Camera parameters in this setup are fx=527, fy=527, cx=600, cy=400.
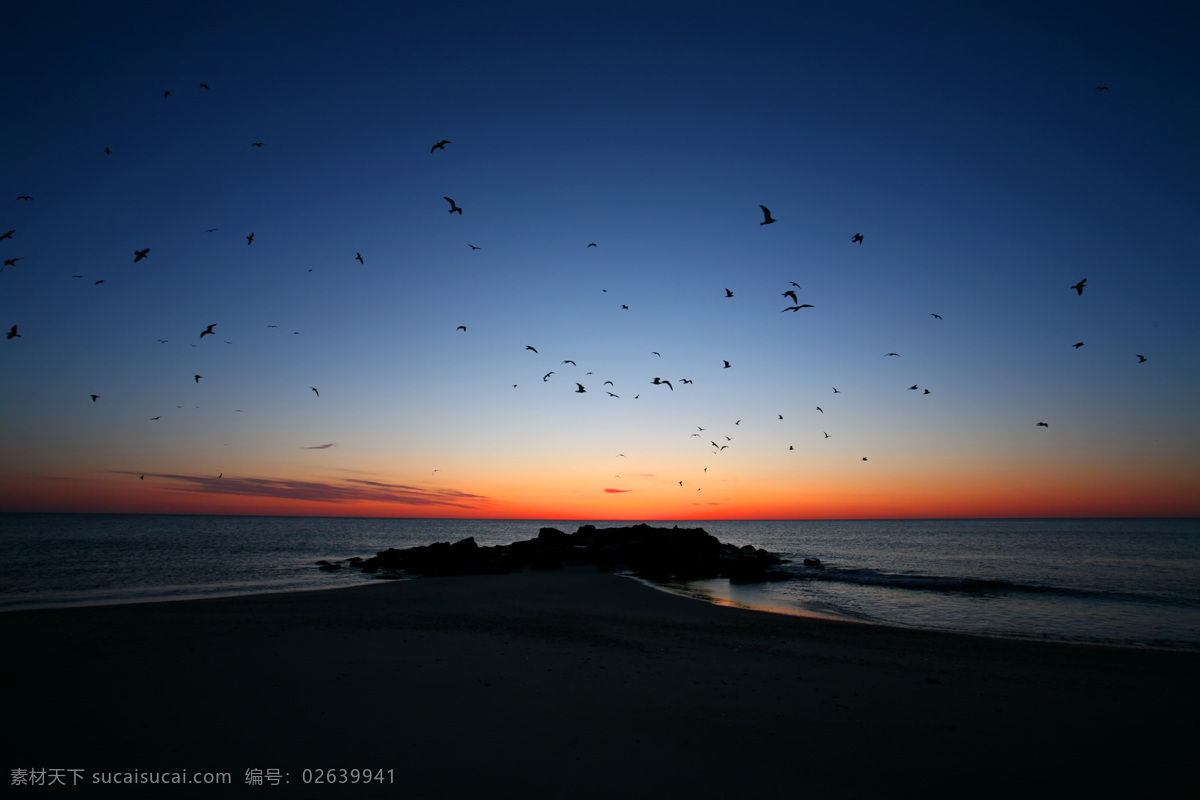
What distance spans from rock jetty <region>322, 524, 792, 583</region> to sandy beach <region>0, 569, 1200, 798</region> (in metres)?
18.5

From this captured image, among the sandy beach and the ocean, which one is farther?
the ocean

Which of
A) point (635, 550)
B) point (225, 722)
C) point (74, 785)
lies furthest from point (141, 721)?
point (635, 550)

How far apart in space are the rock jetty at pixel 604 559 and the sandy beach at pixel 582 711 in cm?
1847

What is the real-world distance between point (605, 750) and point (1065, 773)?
6.18m

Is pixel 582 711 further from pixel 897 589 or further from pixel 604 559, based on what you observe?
pixel 604 559

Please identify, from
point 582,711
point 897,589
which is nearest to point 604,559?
point 897,589

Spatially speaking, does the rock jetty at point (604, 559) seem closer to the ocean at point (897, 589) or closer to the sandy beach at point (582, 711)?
the ocean at point (897, 589)

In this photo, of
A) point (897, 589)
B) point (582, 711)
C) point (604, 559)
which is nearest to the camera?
point (582, 711)

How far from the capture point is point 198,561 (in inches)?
1551

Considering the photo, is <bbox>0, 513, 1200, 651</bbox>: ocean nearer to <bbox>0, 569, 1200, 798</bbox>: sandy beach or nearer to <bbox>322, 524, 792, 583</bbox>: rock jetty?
<bbox>322, 524, 792, 583</bbox>: rock jetty

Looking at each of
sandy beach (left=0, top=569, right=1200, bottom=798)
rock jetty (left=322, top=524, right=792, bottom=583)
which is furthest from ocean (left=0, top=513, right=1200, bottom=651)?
sandy beach (left=0, top=569, right=1200, bottom=798)

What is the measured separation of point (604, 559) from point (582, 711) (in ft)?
97.1

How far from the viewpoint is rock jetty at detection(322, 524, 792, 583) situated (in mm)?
33469

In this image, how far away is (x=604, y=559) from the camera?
37250 mm
